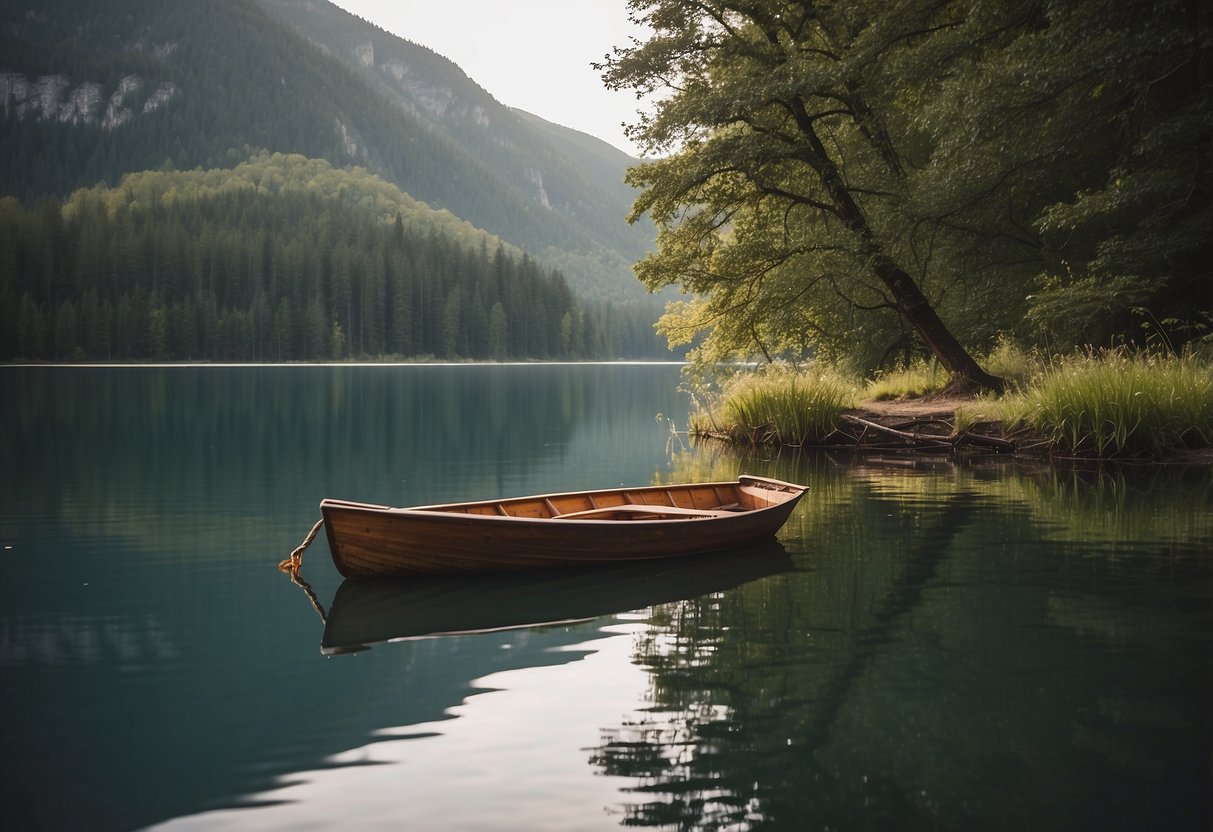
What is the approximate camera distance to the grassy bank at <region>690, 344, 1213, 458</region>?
1820 cm

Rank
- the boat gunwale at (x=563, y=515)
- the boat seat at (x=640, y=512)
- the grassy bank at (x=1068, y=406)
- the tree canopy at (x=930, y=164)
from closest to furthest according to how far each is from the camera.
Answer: the boat gunwale at (x=563, y=515), the boat seat at (x=640, y=512), the grassy bank at (x=1068, y=406), the tree canopy at (x=930, y=164)

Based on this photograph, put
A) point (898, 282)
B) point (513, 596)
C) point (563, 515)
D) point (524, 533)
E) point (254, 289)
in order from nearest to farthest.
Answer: point (513, 596) < point (524, 533) < point (563, 515) < point (898, 282) < point (254, 289)

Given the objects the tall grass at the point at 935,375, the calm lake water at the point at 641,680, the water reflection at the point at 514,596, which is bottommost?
the water reflection at the point at 514,596

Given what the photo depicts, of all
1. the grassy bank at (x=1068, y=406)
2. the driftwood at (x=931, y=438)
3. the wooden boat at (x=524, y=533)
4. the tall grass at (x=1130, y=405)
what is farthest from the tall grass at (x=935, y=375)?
the wooden boat at (x=524, y=533)

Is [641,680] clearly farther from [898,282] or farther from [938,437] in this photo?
[898,282]

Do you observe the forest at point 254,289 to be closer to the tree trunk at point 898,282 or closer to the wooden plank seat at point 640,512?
the tree trunk at point 898,282

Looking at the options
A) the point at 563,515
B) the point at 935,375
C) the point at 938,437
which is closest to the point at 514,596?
the point at 563,515

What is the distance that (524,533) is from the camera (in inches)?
387

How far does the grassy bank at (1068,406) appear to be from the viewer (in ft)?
59.7

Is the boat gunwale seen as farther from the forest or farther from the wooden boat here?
the forest

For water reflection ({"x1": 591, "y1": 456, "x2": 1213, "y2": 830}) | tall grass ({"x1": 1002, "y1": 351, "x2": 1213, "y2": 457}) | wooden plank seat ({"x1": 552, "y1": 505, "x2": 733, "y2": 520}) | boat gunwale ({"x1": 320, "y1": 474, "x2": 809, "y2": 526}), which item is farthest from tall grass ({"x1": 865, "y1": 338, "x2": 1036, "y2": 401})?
wooden plank seat ({"x1": 552, "y1": 505, "x2": 733, "y2": 520})

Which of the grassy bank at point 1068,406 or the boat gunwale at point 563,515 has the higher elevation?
the grassy bank at point 1068,406

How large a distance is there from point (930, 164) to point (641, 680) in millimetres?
17732

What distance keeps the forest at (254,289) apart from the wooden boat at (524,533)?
10063 cm
